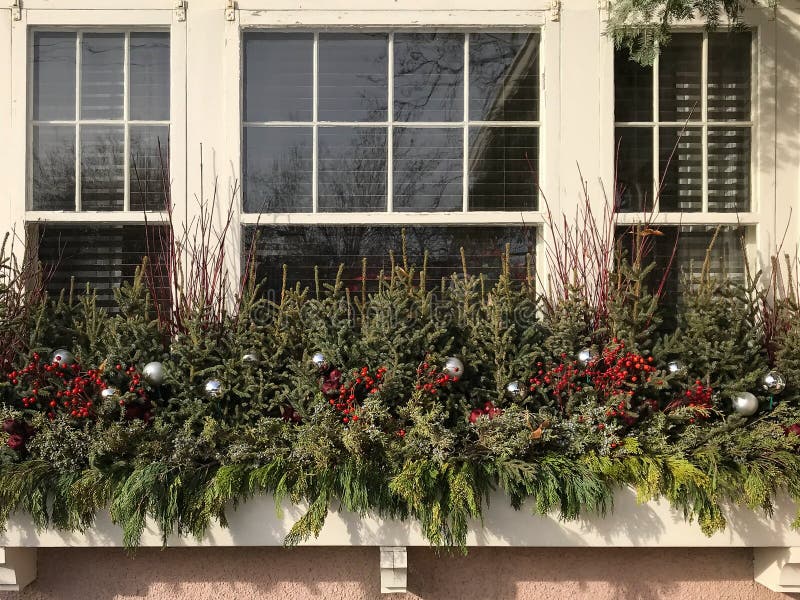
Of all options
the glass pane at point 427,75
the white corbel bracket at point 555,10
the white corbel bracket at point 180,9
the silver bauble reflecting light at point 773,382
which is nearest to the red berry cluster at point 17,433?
the white corbel bracket at point 180,9

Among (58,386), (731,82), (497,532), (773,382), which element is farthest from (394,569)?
(731,82)

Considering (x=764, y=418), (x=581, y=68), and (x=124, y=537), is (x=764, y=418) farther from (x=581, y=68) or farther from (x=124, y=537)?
(x=124, y=537)

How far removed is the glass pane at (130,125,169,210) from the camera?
316 cm

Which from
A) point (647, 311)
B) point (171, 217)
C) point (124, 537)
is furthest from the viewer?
point (171, 217)

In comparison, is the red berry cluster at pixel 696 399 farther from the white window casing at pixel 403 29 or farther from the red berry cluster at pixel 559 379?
the white window casing at pixel 403 29

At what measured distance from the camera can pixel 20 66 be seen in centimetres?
311

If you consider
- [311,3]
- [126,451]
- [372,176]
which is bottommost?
[126,451]

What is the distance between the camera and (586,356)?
2.80 metres

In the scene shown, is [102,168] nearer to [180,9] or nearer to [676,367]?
[180,9]

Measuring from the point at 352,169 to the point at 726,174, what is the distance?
5.75 ft

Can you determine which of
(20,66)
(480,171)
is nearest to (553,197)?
(480,171)

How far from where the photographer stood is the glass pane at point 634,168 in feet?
10.4

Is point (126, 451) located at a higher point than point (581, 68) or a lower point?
lower

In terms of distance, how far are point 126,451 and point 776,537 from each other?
2675mm
